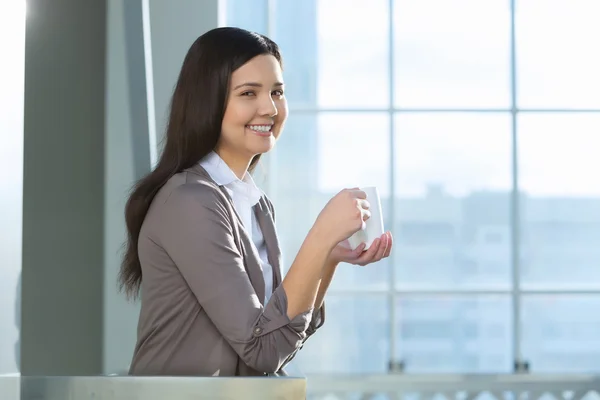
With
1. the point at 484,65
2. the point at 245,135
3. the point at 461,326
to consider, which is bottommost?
the point at 461,326

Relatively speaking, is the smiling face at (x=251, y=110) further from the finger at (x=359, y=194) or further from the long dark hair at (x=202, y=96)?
the finger at (x=359, y=194)

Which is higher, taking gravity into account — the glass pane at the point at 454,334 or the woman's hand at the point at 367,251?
the woman's hand at the point at 367,251

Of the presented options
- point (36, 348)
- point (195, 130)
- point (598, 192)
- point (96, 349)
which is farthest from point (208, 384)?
point (598, 192)

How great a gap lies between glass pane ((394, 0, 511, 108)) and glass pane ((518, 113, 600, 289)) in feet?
0.87

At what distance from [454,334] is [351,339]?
495 mm

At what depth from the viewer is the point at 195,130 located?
1.42m

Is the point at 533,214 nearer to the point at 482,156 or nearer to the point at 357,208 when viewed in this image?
the point at 482,156

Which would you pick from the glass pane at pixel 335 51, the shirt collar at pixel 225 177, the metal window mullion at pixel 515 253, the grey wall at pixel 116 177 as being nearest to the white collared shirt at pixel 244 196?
the shirt collar at pixel 225 177

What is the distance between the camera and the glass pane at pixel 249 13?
13.6 feet

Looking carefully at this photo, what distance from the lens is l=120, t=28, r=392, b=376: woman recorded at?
1.23 m

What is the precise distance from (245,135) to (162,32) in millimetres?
2375

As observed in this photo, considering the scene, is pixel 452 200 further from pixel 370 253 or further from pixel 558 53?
pixel 370 253

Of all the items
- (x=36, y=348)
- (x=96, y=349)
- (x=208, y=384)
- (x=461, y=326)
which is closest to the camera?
(x=208, y=384)

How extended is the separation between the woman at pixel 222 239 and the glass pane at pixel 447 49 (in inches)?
110
